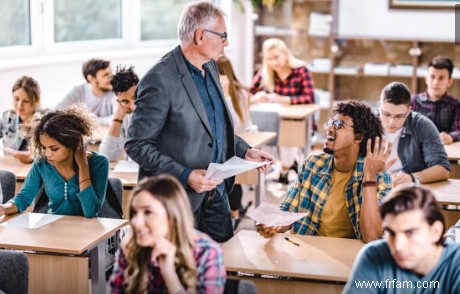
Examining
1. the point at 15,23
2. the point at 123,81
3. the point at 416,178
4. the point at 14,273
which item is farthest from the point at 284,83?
the point at 14,273

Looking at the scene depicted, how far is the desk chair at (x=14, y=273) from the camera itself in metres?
2.79

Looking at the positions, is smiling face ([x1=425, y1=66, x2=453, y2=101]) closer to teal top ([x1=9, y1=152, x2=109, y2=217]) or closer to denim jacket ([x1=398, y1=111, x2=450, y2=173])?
denim jacket ([x1=398, y1=111, x2=450, y2=173])

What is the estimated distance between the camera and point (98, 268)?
330cm

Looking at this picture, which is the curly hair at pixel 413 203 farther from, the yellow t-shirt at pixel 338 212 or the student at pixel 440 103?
the student at pixel 440 103

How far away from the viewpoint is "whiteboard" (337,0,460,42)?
8.12 m

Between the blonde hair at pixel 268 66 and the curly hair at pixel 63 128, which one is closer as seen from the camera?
the curly hair at pixel 63 128

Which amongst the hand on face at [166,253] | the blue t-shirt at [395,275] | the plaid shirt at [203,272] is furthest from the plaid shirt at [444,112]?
the hand on face at [166,253]

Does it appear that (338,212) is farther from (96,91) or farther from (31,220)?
(96,91)

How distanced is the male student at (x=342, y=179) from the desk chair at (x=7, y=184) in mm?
1436

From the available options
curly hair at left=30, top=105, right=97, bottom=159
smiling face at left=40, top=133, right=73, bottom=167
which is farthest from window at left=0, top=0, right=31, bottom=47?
smiling face at left=40, top=133, right=73, bottom=167

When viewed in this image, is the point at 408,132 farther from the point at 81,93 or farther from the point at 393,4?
the point at 393,4

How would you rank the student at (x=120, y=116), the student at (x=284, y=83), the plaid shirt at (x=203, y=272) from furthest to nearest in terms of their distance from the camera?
the student at (x=284, y=83) < the student at (x=120, y=116) < the plaid shirt at (x=203, y=272)

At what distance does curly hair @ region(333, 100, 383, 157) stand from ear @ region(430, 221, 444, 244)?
102cm

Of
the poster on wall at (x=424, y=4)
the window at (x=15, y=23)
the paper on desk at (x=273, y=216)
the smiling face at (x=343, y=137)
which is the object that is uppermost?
the poster on wall at (x=424, y=4)
